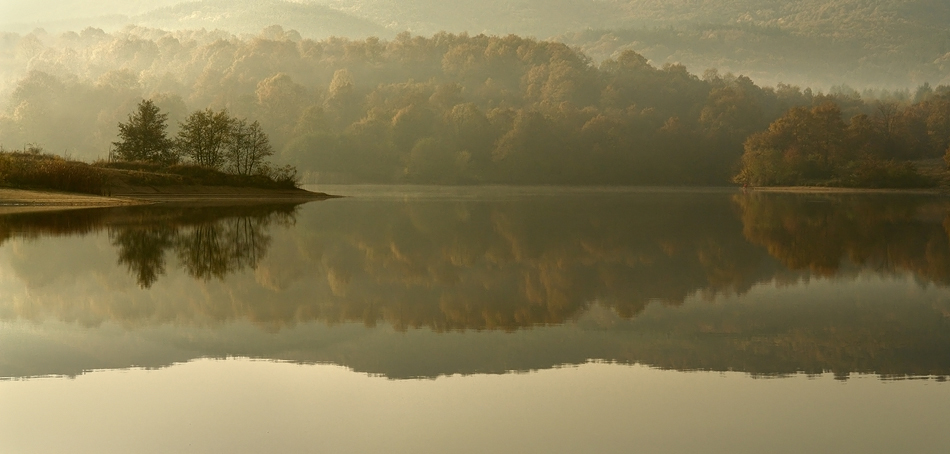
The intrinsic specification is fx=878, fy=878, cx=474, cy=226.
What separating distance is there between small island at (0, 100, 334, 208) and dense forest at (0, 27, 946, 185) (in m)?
51.7

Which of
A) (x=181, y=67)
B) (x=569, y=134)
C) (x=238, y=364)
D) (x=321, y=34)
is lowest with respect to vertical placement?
(x=238, y=364)

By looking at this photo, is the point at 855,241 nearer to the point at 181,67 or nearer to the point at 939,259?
the point at 939,259

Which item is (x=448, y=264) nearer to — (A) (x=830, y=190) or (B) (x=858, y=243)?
(B) (x=858, y=243)

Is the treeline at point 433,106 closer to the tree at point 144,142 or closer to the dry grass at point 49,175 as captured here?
the tree at point 144,142

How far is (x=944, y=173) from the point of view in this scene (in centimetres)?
9194

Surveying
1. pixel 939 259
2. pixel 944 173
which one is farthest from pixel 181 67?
pixel 939 259

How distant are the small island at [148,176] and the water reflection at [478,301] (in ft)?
56.1

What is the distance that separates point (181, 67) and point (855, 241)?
453ft

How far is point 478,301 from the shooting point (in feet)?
36.7

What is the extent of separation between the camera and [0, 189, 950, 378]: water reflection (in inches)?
325

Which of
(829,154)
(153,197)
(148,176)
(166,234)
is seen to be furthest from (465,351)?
(829,154)

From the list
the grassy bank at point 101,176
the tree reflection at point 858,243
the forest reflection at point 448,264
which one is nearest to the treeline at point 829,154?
the grassy bank at point 101,176

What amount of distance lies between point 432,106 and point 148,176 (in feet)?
255

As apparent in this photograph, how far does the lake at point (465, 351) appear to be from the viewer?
19.7 feet
